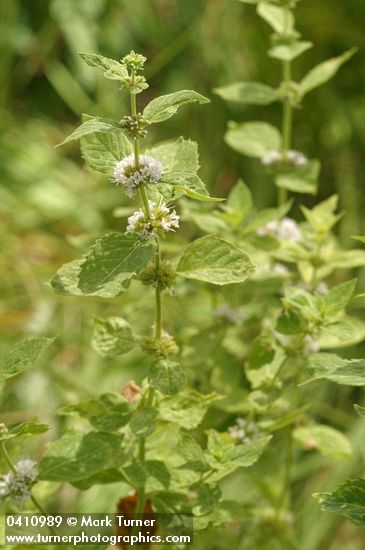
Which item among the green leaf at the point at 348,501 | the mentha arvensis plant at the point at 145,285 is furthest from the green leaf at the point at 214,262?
the green leaf at the point at 348,501

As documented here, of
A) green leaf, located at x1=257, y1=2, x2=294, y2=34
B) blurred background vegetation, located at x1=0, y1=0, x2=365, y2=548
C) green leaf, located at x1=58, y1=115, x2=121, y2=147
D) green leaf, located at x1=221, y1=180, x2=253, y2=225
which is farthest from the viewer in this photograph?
blurred background vegetation, located at x1=0, y1=0, x2=365, y2=548

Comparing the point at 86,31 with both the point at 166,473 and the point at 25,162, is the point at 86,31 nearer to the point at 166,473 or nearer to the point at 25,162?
the point at 25,162

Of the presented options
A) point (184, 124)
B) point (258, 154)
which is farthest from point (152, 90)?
point (258, 154)

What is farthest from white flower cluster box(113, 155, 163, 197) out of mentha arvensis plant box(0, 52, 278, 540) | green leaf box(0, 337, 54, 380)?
green leaf box(0, 337, 54, 380)

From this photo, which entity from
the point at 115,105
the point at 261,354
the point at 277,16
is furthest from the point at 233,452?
the point at 115,105

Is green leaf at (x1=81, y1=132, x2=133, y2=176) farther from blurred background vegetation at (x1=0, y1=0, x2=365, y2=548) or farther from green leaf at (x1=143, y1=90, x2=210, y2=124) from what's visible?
blurred background vegetation at (x1=0, y1=0, x2=365, y2=548)

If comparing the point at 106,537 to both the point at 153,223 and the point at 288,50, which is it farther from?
the point at 288,50

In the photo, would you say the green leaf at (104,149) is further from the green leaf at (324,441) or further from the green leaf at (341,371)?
the green leaf at (324,441)
